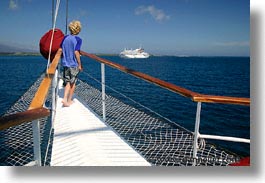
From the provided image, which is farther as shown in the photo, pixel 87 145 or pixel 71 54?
pixel 71 54

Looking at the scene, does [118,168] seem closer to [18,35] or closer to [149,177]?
[149,177]

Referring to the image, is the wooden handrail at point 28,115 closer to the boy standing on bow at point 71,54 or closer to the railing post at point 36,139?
the railing post at point 36,139

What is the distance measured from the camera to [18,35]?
3205mm

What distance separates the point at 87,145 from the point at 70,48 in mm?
1278

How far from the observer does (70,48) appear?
3004 mm

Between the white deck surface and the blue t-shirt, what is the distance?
23.0 inches

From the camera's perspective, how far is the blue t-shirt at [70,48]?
2984 millimetres

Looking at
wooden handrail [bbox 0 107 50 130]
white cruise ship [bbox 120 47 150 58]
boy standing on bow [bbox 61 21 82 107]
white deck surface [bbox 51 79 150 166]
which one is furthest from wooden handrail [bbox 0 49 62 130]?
white cruise ship [bbox 120 47 150 58]

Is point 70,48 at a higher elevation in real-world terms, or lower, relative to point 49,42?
lower

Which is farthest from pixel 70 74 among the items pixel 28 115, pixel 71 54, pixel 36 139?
pixel 28 115

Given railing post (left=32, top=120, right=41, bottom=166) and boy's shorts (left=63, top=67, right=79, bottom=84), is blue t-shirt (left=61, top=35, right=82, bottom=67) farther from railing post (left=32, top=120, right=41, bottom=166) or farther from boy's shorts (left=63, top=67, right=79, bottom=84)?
railing post (left=32, top=120, right=41, bottom=166)

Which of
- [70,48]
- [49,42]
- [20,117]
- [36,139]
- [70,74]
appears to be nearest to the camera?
[20,117]

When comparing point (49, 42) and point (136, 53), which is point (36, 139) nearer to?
point (49, 42)

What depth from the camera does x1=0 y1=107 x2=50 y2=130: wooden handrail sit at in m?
0.97
